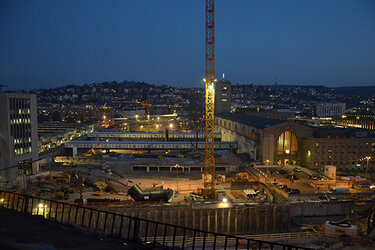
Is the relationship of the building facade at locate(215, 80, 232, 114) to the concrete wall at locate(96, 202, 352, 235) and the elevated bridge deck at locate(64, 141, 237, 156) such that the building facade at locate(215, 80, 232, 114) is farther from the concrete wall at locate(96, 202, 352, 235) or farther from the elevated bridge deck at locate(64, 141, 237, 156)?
the concrete wall at locate(96, 202, 352, 235)

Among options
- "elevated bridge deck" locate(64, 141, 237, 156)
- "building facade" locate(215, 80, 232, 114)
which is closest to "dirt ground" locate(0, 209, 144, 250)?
"elevated bridge deck" locate(64, 141, 237, 156)

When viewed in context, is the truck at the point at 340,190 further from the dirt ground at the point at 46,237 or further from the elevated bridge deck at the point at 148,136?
the elevated bridge deck at the point at 148,136

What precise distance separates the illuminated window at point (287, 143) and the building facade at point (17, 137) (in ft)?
71.7

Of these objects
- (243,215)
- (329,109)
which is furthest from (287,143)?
(329,109)

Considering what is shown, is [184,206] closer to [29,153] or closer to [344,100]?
[29,153]

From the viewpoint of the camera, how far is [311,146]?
25.7 m

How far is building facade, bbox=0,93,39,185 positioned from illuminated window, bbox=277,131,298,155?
71.7 feet

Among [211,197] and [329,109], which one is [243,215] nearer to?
[211,197]

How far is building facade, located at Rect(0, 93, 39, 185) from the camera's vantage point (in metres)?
21.3

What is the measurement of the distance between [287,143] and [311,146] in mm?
2230

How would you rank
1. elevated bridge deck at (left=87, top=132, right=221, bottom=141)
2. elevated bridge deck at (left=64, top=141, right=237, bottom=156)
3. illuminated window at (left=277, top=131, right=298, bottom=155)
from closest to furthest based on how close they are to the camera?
illuminated window at (left=277, top=131, right=298, bottom=155) < elevated bridge deck at (left=64, top=141, right=237, bottom=156) < elevated bridge deck at (left=87, top=132, right=221, bottom=141)

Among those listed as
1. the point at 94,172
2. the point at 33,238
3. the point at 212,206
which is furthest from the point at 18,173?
the point at 33,238

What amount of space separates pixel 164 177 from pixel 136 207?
346 inches

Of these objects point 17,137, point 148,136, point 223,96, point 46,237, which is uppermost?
point 223,96
